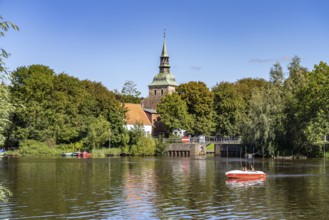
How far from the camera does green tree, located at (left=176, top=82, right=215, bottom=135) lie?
120 m

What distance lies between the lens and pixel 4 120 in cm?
1875

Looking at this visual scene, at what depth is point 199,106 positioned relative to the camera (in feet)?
399

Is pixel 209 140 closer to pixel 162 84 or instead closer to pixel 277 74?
pixel 277 74

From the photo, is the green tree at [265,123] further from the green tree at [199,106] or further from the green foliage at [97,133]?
the green tree at [199,106]

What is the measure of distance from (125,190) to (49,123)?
61178mm

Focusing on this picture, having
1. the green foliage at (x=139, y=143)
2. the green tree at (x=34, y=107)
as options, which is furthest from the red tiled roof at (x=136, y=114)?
the green tree at (x=34, y=107)

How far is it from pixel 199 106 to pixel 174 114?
643 cm

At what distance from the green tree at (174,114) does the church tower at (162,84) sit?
151 feet

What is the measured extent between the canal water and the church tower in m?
107

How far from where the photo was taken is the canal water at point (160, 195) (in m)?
33.0

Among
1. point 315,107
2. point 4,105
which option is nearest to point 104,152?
point 315,107

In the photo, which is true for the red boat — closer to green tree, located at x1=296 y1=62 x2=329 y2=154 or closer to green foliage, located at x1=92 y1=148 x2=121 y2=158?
green tree, located at x1=296 y1=62 x2=329 y2=154

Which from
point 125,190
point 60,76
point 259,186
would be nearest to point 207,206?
point 125,190

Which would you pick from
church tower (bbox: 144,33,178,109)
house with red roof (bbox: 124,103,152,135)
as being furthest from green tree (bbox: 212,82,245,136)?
church tower (bbox: 144,33,178,109)
